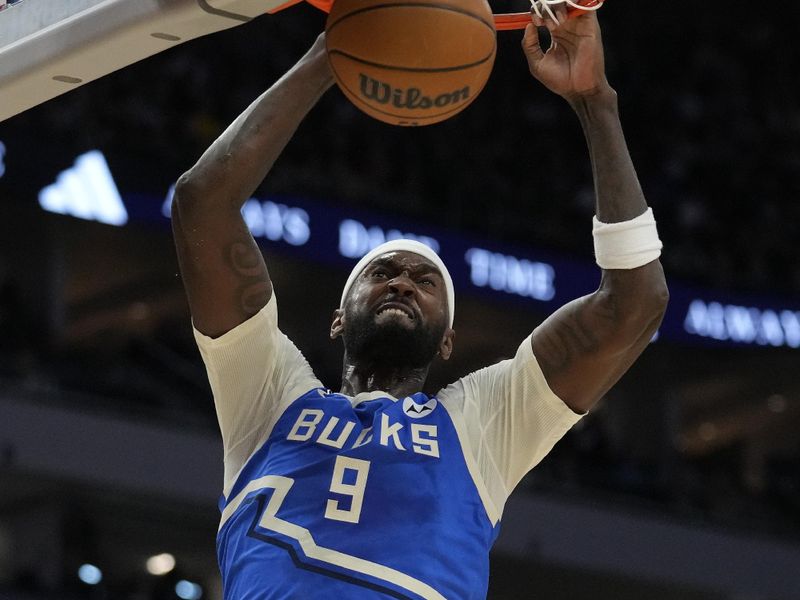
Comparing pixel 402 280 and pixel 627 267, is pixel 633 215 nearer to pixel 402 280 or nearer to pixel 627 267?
pixel 627 267

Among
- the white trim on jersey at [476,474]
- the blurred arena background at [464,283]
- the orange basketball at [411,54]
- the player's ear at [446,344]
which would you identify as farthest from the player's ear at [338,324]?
the blurred arena background at [464,283]

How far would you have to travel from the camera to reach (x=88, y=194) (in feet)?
38.4

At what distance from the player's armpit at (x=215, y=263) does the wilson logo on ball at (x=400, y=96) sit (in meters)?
0.45

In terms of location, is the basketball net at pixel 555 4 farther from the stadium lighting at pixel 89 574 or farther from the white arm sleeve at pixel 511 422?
the stadium lighting at pixel 89 574

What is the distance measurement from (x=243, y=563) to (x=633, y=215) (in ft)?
3.87

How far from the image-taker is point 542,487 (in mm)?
12969

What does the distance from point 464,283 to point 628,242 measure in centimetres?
1086

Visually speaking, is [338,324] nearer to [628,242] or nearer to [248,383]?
[248,383]

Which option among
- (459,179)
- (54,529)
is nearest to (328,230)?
(459,179)

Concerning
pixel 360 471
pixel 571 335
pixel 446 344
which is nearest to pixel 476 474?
pixel 360 471

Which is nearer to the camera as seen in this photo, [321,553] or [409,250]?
[321,553]

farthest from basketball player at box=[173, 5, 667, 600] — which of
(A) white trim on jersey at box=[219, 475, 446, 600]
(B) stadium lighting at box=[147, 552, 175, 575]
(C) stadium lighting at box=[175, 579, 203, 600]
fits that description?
(B) stadium lighting at box=[147, 552, 175, 575]

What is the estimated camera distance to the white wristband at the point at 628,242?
2.99m

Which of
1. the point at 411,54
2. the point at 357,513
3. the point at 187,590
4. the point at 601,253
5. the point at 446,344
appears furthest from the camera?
the point at 187,590
